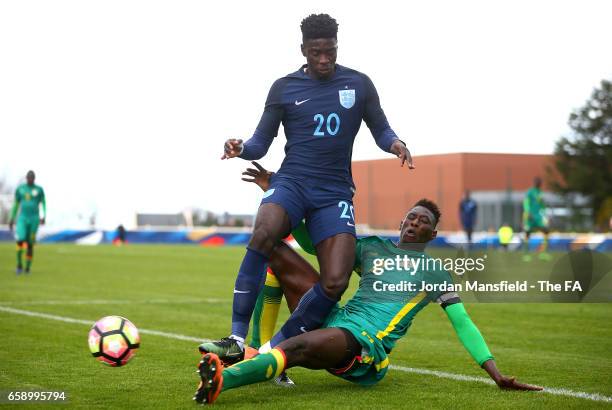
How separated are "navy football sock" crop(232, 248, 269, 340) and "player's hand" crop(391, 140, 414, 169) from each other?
1.13 metres

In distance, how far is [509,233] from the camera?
112 feet

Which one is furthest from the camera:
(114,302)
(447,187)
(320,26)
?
(447,187)

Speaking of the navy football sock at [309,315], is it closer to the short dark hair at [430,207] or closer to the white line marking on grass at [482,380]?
the short dark hair at [430,207]

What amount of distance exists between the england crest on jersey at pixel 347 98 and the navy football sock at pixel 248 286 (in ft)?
3.99

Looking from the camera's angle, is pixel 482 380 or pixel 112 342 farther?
pixel 482 380

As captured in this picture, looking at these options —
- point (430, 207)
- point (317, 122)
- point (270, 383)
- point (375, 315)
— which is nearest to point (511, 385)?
point (375, 315)

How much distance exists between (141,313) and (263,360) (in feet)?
20.6

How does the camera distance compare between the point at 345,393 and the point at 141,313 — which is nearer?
the point at 345,393

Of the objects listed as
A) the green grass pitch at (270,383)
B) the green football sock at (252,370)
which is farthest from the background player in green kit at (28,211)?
the green football sock at (252,370)

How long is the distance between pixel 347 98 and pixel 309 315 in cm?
156

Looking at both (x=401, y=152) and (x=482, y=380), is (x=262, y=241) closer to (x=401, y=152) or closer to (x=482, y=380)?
(x=401, y=152)

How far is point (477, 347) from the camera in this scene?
5.86 m

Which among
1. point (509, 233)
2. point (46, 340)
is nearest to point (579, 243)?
point (509, 233)

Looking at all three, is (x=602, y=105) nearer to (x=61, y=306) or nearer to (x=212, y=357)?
(x=61, y=306)
